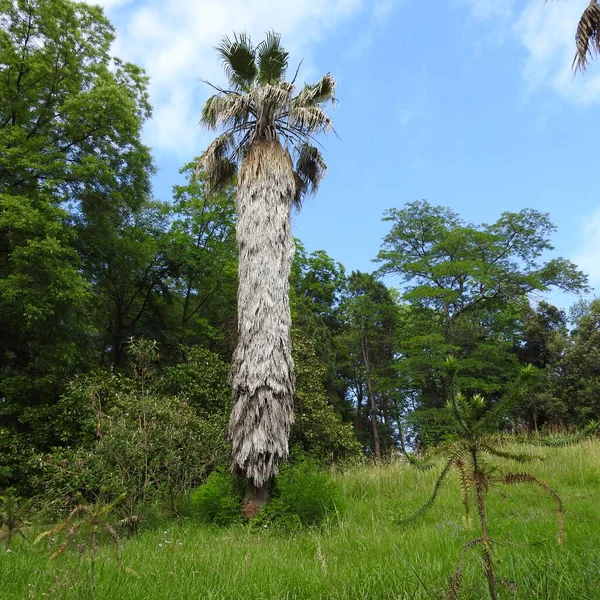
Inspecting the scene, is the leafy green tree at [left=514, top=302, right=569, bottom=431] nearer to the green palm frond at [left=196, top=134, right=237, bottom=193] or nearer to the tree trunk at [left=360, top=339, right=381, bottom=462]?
the tree trunk at [left=360, top=339, right=381, bottom=462]

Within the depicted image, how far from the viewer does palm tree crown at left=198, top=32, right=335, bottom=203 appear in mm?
9961

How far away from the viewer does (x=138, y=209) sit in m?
16.7

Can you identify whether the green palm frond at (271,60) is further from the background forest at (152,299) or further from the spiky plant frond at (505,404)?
the spiky plant frond at (505,404)

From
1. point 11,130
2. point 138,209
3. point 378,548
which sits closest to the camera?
point 378,548

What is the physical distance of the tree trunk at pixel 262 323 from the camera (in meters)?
7.95

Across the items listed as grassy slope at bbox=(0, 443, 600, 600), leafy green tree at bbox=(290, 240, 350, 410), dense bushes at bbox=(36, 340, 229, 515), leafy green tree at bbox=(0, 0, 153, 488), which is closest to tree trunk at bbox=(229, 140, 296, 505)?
grassy slope at bbox=(0, 443, 600, 600)

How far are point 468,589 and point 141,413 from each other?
819cm

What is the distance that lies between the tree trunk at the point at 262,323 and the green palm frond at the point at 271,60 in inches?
77.7

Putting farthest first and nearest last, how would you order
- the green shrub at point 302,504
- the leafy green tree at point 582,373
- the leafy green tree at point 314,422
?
the leafy green tree at point 582,373 → the leafy green tree at point 314,422 → the green shrub at point 302,504

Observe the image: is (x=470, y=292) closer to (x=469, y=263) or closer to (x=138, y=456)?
(x=469, y=263)

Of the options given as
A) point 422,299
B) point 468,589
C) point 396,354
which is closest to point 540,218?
point 422,299

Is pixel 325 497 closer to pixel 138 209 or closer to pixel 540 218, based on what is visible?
pixel 138 209

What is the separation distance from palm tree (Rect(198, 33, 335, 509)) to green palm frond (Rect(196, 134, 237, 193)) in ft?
0.07

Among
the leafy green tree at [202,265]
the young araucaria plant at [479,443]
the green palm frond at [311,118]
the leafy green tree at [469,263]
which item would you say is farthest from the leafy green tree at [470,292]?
the young araucaria plant at [479,443]
